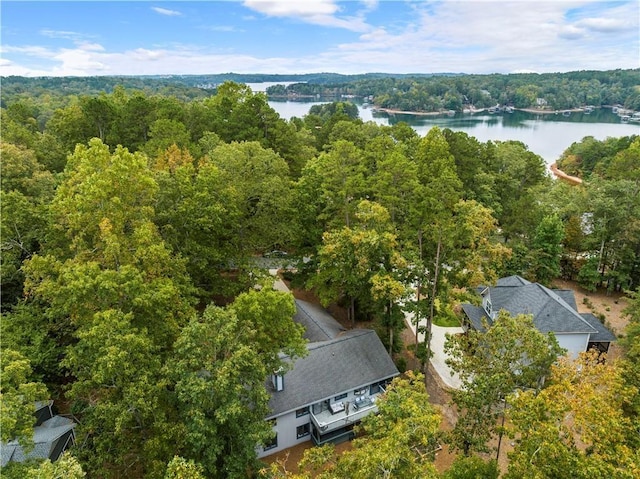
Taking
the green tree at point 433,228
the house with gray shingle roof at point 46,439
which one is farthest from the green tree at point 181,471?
the green tree at point 433,228

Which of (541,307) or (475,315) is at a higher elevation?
(541,307)

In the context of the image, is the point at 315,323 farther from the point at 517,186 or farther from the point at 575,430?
the point at 517,186

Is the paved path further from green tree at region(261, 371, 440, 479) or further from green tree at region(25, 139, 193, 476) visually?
green tree at region(25, 139, 193, 476)

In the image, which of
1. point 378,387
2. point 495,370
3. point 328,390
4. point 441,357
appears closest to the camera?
point 495,370

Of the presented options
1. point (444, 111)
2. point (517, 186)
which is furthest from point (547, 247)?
point (444, 111)

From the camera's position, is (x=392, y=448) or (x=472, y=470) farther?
(x=472, y=470)
